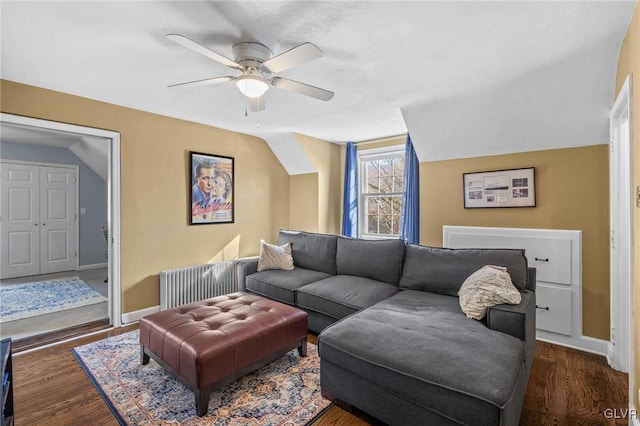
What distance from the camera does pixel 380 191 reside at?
4.87 m

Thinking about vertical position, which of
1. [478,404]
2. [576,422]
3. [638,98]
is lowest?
[576,422]

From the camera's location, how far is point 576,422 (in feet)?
5.86

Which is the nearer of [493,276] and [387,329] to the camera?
[387,329]

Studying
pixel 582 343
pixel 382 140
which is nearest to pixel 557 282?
pixel 582 343

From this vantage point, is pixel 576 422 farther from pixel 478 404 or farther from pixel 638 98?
pixel 638 98

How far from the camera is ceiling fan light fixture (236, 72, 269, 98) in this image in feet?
6.56

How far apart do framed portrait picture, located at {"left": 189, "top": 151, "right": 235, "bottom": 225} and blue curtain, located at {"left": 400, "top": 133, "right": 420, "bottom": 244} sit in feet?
8.17

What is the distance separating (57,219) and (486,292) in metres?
7.12

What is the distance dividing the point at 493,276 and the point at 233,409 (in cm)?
203

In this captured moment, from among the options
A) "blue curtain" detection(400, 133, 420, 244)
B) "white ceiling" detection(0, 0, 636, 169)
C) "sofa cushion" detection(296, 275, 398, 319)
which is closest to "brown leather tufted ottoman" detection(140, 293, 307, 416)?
"sofa cushion" detection(296, 275, 398, 319)

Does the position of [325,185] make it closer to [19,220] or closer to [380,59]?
[380,59]

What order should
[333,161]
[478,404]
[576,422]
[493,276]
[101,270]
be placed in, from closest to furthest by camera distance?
[478,404] < [576,422] < [493,276] < [333,161] < [101,270]

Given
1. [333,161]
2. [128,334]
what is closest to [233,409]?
[128,334]

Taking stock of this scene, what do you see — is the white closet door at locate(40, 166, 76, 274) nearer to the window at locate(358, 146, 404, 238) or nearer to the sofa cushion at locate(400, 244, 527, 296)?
the window at locate(358, 146, 404, 238)
